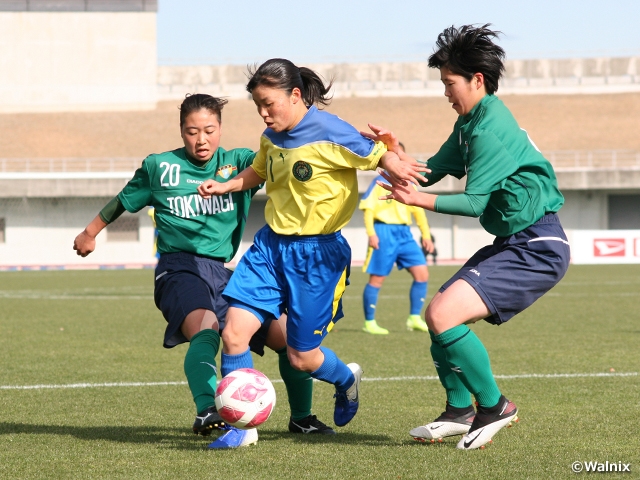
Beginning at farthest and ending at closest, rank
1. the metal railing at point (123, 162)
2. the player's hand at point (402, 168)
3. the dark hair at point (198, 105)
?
the metal railing at point (123, 162), the dark hair at point (198, 105), the player's hand at point (402, 168)

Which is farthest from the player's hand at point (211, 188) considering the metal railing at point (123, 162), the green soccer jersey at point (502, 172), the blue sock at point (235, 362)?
the metal railing at point (123, 162)

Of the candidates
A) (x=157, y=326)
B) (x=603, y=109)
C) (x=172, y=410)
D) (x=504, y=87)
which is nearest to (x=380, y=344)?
(x=157, y=326)

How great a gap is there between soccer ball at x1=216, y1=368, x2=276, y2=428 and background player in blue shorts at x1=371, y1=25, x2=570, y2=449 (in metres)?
0.72

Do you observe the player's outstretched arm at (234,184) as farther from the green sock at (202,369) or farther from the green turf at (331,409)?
the green turf at (331,409)

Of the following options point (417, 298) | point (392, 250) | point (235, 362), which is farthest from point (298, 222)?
point (417, 298)

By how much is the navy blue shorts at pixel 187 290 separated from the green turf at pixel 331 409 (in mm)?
515

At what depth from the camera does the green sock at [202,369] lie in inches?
184

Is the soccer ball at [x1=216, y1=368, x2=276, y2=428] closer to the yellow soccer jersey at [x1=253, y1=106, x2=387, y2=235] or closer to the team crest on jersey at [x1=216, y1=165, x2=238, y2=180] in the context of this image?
the yellow soccer jersey at [x1=253, y1=106, x2=387, y2=235]

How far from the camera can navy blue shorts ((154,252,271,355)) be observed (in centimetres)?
484

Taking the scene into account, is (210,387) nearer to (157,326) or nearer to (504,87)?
(157,326)

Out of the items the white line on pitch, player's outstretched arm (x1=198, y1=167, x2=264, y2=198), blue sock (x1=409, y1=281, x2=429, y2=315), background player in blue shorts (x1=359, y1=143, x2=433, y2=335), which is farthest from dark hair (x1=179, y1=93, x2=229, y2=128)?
blue sock (x1=409, y1=281, x2=429, y2=315)

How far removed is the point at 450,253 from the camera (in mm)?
36594

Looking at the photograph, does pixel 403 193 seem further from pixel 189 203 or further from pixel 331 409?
pixel 331 409

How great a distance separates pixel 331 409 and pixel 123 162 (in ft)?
130
